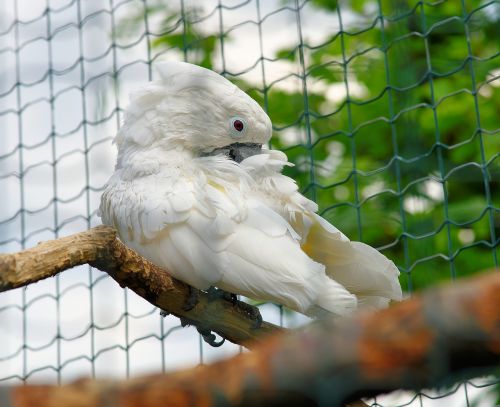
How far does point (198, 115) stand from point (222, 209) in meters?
0.41

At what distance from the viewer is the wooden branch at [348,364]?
67 cm

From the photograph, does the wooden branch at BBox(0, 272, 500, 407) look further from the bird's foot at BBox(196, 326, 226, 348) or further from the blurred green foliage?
the blurred green foliage

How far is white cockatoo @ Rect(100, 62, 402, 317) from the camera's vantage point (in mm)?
1663

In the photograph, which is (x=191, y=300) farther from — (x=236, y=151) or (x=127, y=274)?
(x=236, y=151)

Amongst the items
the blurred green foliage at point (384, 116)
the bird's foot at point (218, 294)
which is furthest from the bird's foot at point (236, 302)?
the blurred green foliage at point (384, 116)

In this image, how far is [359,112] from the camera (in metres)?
3.21

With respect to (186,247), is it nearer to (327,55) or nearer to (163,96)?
(163,96)

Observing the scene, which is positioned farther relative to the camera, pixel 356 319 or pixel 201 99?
pixel 201 99

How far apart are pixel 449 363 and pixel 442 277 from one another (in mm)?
2170

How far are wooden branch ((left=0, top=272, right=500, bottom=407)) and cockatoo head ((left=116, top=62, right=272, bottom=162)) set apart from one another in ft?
4.50

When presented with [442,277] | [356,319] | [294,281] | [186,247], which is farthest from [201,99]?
[356,319]

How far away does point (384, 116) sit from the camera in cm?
302

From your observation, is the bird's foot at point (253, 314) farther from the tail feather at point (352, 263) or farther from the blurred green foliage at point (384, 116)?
the blurred green foliage at point (384, 116)

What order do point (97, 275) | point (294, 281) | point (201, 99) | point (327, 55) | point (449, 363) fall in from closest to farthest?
point (449, 363) → point (294, 281) → point (201, 99) → point (97, 275) → point (327, 55)
